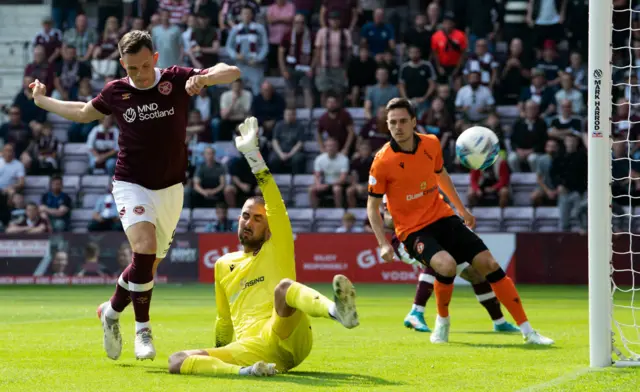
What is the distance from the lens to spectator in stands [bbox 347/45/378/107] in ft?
74.3

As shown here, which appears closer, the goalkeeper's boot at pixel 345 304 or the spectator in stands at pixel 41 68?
the goalkeeper's boot at pixel 345 304

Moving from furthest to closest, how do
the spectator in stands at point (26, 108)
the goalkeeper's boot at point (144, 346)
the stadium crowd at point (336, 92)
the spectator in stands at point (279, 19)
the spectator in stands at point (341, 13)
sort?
the spectator in stands at point (26, 108) → the spectator in stands at point (279, 19) → the spectator in stands at point (341, 13) → the stadium crowd at point (336, 92) → the goalkeeper's boot at point (144, 346)

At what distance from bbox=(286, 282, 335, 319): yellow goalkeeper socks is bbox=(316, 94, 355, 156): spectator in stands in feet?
50.1

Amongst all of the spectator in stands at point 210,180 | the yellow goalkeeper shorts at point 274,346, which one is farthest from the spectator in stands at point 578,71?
the yellow goalkeeper shorts at point 274,346

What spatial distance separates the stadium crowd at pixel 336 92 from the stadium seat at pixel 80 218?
203 mm

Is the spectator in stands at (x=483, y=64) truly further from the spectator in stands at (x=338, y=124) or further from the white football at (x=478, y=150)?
the white football at (x=478, y=150)

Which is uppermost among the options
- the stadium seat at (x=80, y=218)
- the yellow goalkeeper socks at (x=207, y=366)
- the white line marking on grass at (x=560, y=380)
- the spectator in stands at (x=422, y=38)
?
the spectator in stands at (x=422, y=38)

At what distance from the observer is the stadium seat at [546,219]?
20.5m

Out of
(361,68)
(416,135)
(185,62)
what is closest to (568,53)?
(361,68)

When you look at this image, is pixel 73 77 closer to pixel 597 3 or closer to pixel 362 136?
pixel 362 136

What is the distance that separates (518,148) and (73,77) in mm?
9986

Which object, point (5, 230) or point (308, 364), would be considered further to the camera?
point (5, 230)

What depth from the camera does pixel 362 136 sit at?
71.2 feet

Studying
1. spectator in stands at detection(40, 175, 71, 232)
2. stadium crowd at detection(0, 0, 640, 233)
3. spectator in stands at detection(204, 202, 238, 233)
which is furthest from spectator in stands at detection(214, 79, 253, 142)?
spectator in stands at detection(40, 175, 71, 232)
